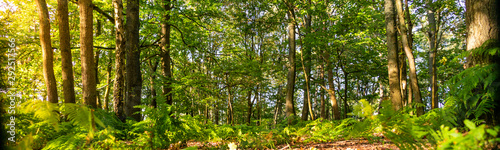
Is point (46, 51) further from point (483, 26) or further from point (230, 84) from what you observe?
point (230, 84)

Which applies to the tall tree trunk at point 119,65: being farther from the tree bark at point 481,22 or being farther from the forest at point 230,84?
the tree bark at point 481,22

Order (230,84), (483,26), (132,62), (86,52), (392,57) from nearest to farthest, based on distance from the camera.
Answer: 1. (483,26)
2. (86,52)
3. (392,57)
4. (132,62)
5. (230,84)

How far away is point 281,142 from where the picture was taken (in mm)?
3893

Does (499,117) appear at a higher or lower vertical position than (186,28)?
lower

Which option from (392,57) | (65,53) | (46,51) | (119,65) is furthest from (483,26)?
(46,51)

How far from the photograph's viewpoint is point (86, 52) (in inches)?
205

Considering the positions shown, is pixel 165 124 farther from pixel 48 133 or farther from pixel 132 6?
pixel 132 6

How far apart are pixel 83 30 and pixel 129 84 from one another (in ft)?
6.17

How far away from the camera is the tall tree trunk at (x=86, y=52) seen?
5125mm

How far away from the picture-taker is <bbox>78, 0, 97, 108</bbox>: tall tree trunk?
16.8 ft

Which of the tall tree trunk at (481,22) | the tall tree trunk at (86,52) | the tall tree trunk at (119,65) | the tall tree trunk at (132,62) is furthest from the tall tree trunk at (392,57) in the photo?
the tall tree trunk at (86,52)

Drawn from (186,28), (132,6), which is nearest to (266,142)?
(132,6)

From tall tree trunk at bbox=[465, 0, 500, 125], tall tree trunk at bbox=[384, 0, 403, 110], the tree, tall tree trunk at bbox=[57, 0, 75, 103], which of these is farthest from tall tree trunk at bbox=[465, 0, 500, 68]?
the tree

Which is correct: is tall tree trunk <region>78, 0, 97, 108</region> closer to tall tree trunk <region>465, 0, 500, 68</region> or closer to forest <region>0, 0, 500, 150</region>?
forest <region>0, 0, 500, 150</region>
